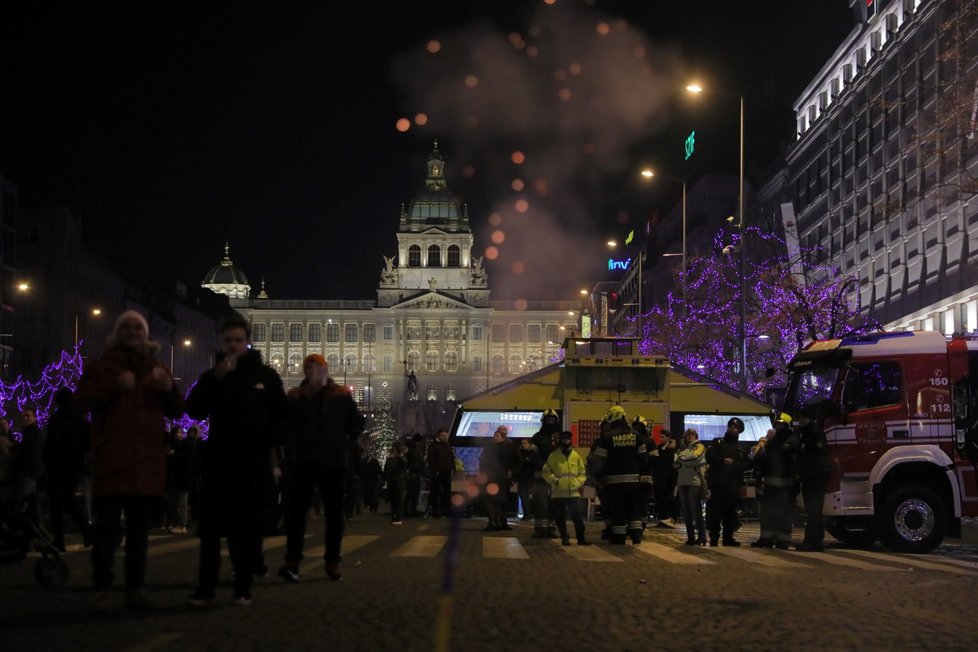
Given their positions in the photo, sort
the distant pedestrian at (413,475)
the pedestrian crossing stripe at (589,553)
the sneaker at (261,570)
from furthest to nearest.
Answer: the distant pedestrian at (413,475) → the pedestrian crossing stripe at (589,553) → the sneaker at (261,570)

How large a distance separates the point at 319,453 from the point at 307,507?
42 cm

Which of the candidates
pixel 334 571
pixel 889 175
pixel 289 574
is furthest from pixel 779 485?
pixel 889 175

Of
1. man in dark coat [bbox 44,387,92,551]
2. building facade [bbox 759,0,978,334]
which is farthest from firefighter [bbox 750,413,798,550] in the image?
building facade [bbox 759,0,978,334]

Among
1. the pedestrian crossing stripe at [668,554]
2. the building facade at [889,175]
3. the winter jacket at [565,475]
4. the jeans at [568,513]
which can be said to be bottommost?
the pedestrian crossing stripe at [668,554]

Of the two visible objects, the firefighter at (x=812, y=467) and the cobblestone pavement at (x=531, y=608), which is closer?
the cobblestone pavement at (x=531, y=608)

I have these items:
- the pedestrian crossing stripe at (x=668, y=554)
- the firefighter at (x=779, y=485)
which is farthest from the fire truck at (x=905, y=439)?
the pedestrian crossing stripe at (x=668, y=554)

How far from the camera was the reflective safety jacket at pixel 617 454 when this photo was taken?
61.1 feet

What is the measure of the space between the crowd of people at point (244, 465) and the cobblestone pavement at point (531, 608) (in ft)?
1.32

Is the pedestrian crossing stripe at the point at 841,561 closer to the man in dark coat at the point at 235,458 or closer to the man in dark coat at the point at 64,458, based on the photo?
the man in dark coat at the point at 235,458

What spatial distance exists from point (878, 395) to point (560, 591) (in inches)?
370

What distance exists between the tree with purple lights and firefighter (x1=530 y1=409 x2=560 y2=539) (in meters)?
25.1

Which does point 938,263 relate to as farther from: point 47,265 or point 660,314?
point 47,265

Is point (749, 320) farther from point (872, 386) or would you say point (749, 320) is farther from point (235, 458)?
point (235, 458)

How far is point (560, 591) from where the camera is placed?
11234mm
